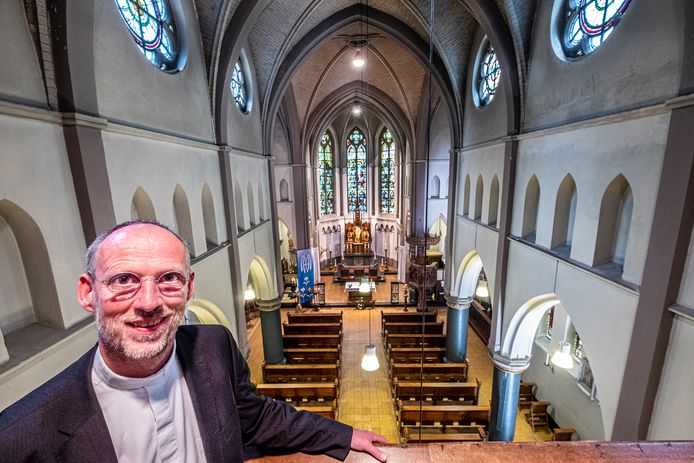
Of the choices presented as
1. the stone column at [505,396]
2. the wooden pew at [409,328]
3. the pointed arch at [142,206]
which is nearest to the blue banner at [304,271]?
the wooden pew at [409,328]

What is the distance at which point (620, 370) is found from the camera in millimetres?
4168

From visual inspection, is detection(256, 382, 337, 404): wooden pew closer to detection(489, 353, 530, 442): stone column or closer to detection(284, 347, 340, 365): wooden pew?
detection(284, 347, 340, 365): wooden pew

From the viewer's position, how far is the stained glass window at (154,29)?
4621mm

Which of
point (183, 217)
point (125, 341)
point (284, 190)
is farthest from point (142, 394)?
point (284, 190)

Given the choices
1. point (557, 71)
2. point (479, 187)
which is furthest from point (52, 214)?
point (479, 187)

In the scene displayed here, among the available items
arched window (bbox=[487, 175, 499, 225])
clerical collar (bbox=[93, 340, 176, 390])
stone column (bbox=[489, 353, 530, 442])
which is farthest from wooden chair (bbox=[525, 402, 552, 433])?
clerical collar (bbox=[93, 340, 176, 390])

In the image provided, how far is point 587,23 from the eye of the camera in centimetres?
495

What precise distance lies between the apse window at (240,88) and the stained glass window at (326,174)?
13.1 metres

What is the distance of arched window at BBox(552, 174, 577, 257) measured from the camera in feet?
18.0

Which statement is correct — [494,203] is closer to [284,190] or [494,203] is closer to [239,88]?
[239,88]

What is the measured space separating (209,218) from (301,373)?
5.46 metres

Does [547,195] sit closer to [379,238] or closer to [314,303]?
[314,303]

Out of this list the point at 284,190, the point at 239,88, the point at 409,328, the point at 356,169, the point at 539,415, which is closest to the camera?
the point at 239,88

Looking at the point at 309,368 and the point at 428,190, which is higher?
the point at 428,190
